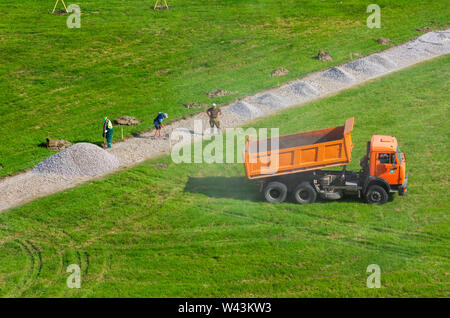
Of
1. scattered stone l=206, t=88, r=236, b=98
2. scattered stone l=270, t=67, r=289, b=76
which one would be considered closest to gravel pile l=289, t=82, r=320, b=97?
scattered stone l=270, t=67, r=289, b=76

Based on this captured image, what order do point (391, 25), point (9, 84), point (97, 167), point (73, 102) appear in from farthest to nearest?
point (391, 25), point (9, 84), point (73, 102), point (97, 167)

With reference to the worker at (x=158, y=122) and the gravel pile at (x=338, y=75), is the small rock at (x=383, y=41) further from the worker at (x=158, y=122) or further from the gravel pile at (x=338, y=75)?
the worker at (x=158, y=122)

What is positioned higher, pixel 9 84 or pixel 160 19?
pixel 160 19

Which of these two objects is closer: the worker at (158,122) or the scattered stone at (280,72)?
the worker at (158,122)

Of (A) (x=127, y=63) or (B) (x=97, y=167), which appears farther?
(A) (x=127, y=63)

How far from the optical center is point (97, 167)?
2586 cm

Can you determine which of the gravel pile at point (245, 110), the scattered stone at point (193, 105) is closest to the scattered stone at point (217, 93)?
the scattered stone at point (193, 105)

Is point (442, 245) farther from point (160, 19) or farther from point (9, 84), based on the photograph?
point (160, 19)

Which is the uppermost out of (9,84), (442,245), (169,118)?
(9,84)

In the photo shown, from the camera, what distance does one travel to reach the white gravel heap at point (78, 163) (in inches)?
1006

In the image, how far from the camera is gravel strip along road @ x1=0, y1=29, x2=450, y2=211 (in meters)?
24.8

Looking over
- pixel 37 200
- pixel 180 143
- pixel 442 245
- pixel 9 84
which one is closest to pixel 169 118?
pixel 180 143

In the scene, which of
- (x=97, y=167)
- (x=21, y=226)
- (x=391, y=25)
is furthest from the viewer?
(x=391, y=25)

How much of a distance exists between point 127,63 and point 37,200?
20071mm
